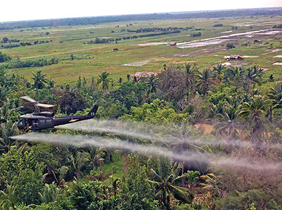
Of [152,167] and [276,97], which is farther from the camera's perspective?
[276,97]

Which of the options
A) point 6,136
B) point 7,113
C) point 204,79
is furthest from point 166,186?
point 204,79

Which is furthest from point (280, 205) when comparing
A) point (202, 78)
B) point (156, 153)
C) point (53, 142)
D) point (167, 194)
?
point (202, 78)

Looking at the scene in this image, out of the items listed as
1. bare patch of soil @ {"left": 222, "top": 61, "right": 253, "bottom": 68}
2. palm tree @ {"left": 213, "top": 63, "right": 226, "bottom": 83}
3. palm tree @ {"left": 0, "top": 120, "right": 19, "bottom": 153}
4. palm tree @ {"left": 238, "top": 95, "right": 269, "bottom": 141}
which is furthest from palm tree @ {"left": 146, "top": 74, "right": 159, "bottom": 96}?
→ bare patch of soil @ {"left": 222, "top": 61, "right": 253, "bottom": 68}

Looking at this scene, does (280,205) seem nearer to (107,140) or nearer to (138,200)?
(138,200)

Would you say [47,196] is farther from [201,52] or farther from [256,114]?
[201,52]

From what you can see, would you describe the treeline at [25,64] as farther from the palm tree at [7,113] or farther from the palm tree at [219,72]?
the palm tree at [7,113]

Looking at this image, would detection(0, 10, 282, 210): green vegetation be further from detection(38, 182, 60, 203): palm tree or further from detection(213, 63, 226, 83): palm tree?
detection(213, 63, 226, 83): palm tree
